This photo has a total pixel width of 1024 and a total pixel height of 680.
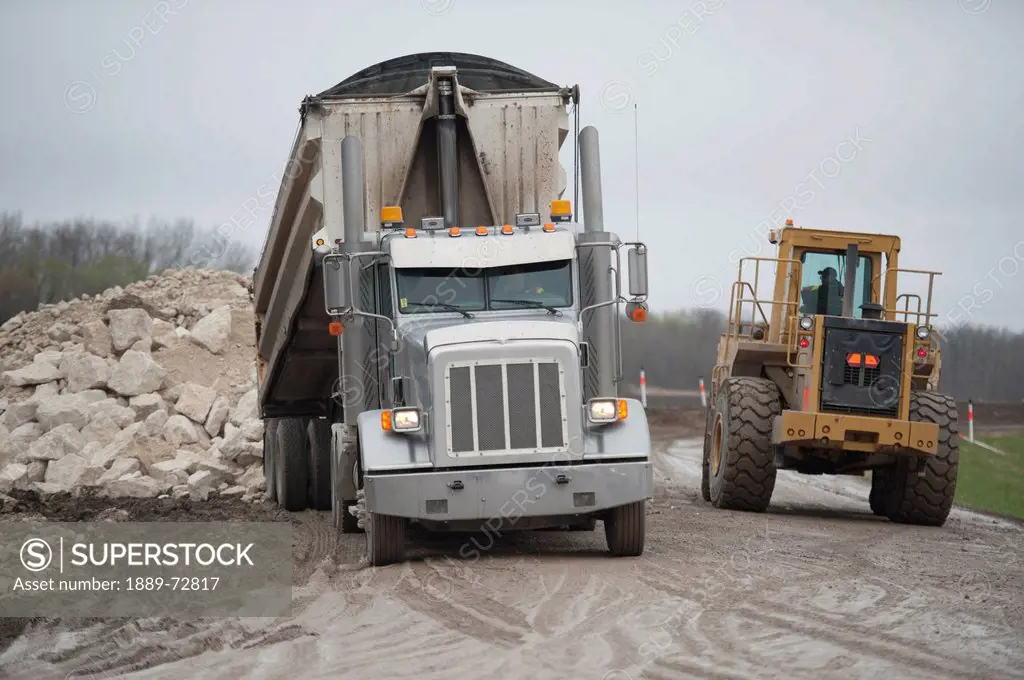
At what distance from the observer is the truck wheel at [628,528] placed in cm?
1018

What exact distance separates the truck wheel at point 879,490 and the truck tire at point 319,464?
6.02 meters

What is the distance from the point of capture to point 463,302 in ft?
35.7

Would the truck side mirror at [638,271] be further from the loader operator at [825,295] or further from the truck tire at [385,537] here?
the loader operator at [825,295]

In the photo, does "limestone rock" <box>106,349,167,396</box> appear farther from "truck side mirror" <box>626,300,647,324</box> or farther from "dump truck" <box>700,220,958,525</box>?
"truck side mirror" <box>626,300,647,324</box>

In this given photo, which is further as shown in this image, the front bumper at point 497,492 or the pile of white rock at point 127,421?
the pile of white rock at point 127,421

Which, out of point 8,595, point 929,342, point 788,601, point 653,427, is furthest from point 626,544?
point 653,427

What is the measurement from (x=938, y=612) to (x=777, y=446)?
6.41 m

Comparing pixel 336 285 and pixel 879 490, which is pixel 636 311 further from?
pixel 879 490

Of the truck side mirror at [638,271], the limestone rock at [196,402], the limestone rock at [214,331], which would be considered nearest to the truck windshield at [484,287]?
the truck side mirror at [638,271]

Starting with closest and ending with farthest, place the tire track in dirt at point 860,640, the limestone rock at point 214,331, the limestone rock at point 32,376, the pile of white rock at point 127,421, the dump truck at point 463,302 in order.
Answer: the tire track in dirt at point 860,640
the dump truck at point 463,302
the pile of white rock at point 127,421
the limestone rock at point 32,376
the limestone rock at point 214,331

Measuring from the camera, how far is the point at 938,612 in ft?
26.3

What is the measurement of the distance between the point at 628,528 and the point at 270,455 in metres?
7.80

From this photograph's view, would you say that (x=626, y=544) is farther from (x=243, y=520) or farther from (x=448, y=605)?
(x=243, y=520)

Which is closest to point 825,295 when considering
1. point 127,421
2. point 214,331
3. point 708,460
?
point 708,460
